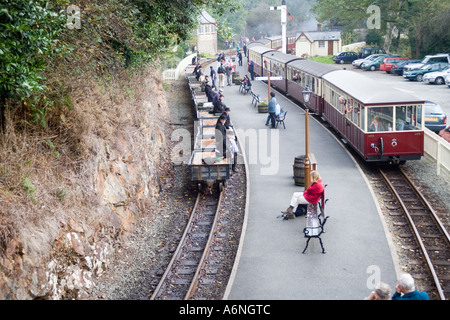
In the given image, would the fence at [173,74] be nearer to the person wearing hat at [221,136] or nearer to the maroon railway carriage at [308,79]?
the maroon railway carriage at [308,79]

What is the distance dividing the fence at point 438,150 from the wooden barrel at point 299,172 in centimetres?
459

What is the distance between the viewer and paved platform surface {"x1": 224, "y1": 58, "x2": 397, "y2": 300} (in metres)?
11.2

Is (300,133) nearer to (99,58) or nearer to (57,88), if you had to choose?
(99,58)

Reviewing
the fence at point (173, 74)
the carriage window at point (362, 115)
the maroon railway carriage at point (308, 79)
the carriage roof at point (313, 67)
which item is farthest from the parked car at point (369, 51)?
the carriage window at point (362, 115)

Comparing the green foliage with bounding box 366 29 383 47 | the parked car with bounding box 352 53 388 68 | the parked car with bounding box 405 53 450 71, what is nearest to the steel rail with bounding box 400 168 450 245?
the parked car with bounding box 405 53 450 71

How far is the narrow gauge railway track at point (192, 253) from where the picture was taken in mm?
11810

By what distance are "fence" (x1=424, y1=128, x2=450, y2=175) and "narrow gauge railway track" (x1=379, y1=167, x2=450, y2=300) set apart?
120cm

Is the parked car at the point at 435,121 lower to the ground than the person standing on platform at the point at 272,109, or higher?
lower

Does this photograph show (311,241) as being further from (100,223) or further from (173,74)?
(173,74)

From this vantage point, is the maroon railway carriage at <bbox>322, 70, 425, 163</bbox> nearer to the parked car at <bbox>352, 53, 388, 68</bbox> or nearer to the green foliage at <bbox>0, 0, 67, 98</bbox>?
the green foliage at <bbox>0, 0, 67, 98</bbox>

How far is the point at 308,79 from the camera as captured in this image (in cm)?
2988

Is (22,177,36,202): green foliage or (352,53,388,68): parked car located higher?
(352,53,388,68): parked car

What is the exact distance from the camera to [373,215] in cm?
1501
